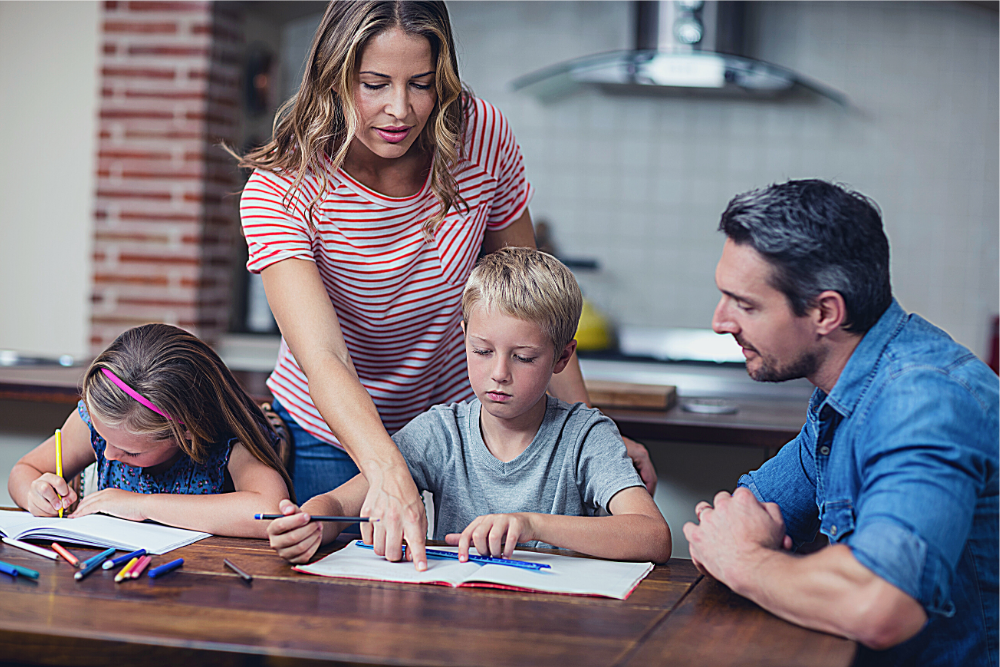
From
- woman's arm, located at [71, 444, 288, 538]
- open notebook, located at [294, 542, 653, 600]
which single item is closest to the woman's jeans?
woman's arm, located at [71, 444, 288, 538]

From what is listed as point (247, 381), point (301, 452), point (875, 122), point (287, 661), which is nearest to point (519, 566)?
point (287, 661)

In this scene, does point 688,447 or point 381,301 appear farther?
point 688,447

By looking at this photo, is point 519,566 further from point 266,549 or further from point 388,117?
point 388,117

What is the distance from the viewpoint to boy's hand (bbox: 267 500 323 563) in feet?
4.11

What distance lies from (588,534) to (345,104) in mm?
741

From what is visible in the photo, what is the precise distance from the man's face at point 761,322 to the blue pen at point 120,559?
0.78m

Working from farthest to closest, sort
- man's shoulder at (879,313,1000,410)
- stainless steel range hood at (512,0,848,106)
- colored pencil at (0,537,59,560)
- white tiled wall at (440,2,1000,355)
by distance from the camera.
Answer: white tiled wall at (440,2,1000,355) < stainless steel range hood at (512,0,848,106) < colored pencil at (0,537,59,560) < man's shoulder at (879,313,1000,410)

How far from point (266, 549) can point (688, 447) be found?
1.22 metres

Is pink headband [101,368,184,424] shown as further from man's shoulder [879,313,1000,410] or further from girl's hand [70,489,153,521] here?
man's shoulder [879,313,1000,410]

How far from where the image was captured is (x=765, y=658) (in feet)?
3.16

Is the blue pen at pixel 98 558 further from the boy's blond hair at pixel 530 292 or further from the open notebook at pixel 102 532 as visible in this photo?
the boy's blond hair at pixel 530 292

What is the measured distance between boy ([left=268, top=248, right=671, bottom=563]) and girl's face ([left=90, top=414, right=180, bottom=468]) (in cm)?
36

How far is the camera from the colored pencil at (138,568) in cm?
118

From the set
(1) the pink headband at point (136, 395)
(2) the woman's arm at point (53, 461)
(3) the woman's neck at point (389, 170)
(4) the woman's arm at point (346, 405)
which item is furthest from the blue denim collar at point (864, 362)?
(2) the woman's arm at point (53, 461)
